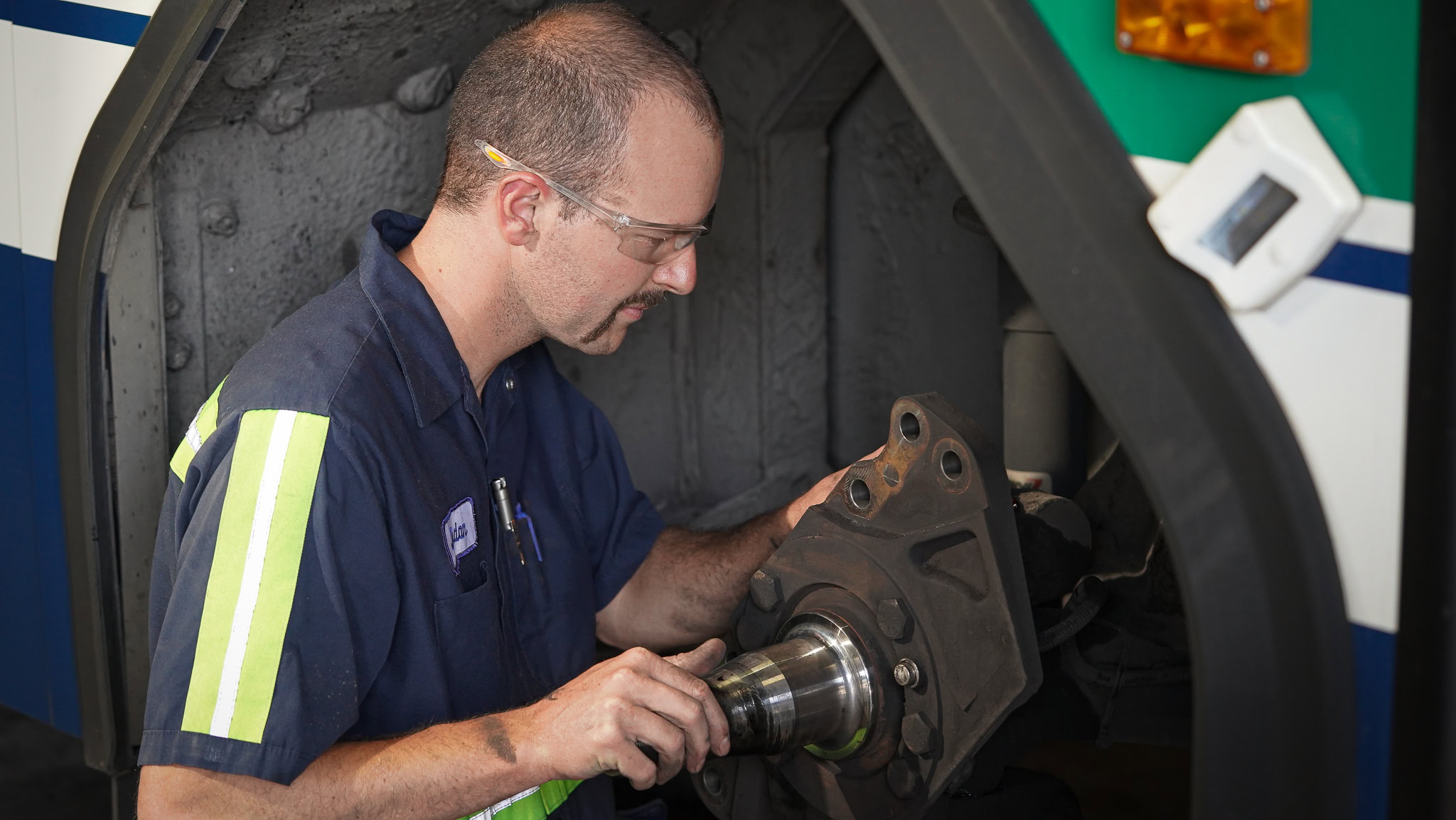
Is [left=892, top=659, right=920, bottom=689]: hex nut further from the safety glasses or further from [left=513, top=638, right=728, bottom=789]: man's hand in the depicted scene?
the safety glasses

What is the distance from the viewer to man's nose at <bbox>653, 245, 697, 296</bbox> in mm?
1425

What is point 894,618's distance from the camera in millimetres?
1209

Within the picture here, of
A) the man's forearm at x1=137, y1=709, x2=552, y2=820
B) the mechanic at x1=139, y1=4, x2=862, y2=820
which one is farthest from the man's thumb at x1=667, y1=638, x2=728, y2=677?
the man's forearm at x1=137, y1=709, x2=552, y2=820

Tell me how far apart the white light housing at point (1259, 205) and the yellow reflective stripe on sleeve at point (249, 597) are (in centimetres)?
78

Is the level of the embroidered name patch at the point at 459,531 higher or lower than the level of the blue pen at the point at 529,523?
higher

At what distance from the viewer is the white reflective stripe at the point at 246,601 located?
113 cm

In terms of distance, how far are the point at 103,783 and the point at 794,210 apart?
1.68 metres

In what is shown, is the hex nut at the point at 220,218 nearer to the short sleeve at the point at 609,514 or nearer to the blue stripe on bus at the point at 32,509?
the blue stripe on bus at the point at 32,509

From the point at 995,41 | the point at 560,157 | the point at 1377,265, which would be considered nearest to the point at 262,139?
the point at 560,157

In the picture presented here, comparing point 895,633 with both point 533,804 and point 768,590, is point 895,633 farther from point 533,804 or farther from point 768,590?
point 533,804

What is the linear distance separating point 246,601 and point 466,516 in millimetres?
285

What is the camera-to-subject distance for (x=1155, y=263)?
80 cm

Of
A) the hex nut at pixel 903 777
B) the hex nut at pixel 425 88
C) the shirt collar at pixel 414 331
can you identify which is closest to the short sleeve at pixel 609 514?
the shirt collar at pixel 414 331

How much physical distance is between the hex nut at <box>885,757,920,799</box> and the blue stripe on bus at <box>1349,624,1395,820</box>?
469 millimetres
